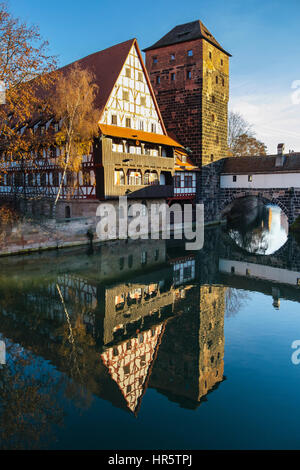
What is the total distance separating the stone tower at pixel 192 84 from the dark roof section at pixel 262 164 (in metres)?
1.58

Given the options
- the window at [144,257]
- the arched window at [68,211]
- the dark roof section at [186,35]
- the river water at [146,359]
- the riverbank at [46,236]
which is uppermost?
the dark roof section at [186,35]

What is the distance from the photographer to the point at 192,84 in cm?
3027

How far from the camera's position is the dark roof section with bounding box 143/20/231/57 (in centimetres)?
2997

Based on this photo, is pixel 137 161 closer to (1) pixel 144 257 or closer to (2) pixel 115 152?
(2) pixel 115 152

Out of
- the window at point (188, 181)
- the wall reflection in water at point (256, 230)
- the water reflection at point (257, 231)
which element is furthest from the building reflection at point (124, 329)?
the window at point (188, 181)

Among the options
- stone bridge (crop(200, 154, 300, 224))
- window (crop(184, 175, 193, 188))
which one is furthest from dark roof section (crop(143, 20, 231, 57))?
window (crop(184, 175, 193, 188))

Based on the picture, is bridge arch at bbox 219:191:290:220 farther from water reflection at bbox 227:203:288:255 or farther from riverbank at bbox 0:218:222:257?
riverbank at bbox 0:218:222:257

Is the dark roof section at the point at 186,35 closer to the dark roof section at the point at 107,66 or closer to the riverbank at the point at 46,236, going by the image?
the dark roof section at the point at 107,66

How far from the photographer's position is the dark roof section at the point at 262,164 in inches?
1155

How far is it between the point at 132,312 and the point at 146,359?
3475 millimetres

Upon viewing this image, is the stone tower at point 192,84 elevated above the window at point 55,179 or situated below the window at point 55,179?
above

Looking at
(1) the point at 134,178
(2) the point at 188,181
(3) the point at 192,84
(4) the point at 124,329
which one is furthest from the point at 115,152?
(4) the point at 124,329

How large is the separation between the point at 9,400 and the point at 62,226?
14.2 metres

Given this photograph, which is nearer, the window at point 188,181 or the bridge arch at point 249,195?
the window at point 188,181
